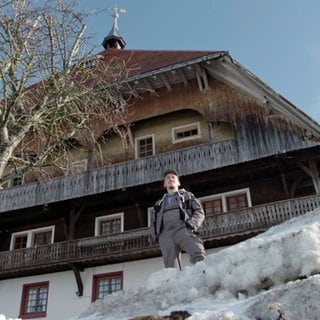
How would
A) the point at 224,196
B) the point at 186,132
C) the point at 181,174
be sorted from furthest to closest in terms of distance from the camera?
the point at 186,132, the point at 224,196, the point at 181,174

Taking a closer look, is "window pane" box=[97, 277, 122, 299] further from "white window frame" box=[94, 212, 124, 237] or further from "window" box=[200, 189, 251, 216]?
"window" box=[200, 189, 251, 216]

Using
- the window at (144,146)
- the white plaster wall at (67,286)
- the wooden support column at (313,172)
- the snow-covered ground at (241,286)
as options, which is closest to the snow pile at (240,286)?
the snow-covered ground at (241,286)

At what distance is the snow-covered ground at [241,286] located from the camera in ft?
8.71

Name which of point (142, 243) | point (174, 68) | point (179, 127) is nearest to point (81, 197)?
point (142, 243)

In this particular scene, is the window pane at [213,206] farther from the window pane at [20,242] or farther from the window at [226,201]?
the window pane at [20,242]

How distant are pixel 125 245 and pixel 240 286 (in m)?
13.5

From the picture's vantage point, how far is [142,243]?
53.6ft

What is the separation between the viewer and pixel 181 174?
16875mm

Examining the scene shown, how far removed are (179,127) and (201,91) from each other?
1.68 m

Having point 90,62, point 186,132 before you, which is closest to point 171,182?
point 90,62

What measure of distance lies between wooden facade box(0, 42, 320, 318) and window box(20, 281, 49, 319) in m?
0.52

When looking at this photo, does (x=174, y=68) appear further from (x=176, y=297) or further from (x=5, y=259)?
(x=176, y=297)

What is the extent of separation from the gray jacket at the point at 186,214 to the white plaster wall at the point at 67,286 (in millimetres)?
8952

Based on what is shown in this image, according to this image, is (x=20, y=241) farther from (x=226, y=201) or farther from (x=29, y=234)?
(x=226, y=201)
